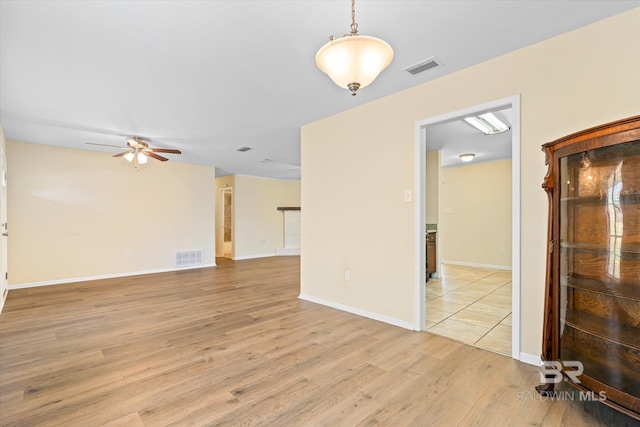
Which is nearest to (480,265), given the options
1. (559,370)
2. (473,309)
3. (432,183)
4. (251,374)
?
(432,183)

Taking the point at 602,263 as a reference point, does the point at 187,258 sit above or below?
below

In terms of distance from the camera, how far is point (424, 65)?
2664 mm

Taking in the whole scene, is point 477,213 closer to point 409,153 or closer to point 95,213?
point 409,153

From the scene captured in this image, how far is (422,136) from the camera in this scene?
3152 millimetres

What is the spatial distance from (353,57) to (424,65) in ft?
4.83

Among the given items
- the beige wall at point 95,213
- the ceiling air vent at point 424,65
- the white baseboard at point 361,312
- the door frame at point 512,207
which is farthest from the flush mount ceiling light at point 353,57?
the beige wall at point 95,213

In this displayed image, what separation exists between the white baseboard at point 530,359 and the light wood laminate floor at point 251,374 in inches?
3.1

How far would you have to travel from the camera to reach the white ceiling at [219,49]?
193 cm

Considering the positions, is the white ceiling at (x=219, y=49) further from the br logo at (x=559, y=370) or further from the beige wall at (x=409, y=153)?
the br logo at (x=559, y=370)

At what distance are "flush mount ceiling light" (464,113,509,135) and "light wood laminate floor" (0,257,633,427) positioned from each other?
2880mm

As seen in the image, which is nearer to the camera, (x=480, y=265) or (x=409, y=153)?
(x=409, y=153)

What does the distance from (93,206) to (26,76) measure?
12.5 ft

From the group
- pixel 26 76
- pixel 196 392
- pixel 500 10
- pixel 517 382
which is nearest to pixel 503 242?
pixel 517 382

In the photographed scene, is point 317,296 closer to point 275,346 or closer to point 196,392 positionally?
point 275,346
